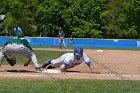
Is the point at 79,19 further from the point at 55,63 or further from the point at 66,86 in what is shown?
the point at 66,86

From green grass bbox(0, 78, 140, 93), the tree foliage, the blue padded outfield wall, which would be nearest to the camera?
green grass bbox(0, 78, 140, 93)

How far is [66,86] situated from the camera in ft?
30.2

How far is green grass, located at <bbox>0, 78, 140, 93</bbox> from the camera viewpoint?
8.59m

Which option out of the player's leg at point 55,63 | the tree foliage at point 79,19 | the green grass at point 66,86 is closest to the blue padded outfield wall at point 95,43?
the tree foliage at point 79,19

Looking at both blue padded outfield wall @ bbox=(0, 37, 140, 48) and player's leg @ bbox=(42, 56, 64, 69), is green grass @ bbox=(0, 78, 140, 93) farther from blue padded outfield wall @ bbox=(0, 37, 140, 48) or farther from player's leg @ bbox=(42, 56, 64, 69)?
blue padded outfield wall @ bbox=(0, 37, 140, 48)

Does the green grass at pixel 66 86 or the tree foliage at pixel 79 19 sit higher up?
the green grass at pixel 66 86

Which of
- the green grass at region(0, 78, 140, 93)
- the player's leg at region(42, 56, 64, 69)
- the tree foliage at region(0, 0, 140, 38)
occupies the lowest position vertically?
the tree foliage at region(0, 0, 140, 38)

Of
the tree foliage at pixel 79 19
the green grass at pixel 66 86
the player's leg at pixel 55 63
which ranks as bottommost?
the tree foliage at pixel 79 19

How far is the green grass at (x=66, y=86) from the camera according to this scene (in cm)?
859

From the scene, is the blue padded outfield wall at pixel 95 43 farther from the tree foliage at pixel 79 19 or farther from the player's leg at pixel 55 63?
the player's leg at pixel 55 63

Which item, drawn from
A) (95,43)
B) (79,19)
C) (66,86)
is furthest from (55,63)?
(79,19)

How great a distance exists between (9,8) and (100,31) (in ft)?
50.5

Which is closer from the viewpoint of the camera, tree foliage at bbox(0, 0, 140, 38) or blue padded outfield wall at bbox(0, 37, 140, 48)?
blue padded outfield wall at bbox(0, 37, 140, 48)

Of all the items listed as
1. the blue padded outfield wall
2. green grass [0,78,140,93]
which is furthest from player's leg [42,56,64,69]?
the blue padded outfield wall
